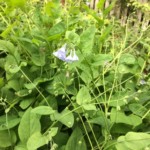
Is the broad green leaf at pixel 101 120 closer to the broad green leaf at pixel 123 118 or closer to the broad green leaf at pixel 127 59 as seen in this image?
the broad green leaf at pixel 123 118

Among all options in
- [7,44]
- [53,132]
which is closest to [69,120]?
[53,132]

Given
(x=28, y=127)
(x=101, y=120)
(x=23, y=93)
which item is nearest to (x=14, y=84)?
(x=23, y=93)

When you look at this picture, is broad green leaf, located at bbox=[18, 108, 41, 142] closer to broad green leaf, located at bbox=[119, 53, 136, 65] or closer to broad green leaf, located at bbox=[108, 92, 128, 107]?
broad green leaf, located at bbox=[108, 92, 128, 107]

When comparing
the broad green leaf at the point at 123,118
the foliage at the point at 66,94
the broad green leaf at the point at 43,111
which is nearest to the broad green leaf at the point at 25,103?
the foliage at the point at 66,94

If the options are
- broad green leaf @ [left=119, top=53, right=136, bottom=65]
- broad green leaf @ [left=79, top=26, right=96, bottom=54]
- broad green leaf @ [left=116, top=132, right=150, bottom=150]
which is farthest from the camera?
broad green leaf @ [left=119, top=53, right=136, bottom=65]

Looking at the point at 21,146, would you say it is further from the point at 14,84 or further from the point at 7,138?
the point at 14,84

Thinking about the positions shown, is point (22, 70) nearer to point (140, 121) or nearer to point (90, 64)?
point (90, 64)

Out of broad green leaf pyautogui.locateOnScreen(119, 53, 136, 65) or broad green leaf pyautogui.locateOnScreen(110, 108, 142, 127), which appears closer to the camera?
broad green leaf pyautogui.locateOnScreen(110, 108, 142, 127)

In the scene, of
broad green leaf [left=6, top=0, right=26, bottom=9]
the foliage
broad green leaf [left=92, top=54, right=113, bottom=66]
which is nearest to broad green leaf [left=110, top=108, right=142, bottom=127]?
the foliage
